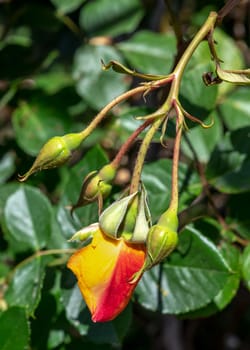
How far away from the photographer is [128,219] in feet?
2.86

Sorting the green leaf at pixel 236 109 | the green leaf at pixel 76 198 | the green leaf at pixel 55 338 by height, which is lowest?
the green leaf at pixel 236 109

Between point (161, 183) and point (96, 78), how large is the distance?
0.51 metres

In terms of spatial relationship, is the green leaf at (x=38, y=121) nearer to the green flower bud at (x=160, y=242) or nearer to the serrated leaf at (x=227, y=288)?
the serrated leaf at (x=227, y=288)

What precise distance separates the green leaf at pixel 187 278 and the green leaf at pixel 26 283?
0.17 meters

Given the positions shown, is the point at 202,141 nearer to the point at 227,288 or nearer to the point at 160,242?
the point at 227,288

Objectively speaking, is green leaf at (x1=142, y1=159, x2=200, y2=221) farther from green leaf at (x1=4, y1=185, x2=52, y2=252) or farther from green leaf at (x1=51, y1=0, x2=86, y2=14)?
green leaf at (x1=51, y1=0, x2=86, y2=14)

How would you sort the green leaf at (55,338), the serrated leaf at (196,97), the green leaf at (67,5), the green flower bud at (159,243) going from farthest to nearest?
the green leaf at (67,5), the green leaf at (55,338), the serrated leaf at (196,97), the green flower bud at (159,243)

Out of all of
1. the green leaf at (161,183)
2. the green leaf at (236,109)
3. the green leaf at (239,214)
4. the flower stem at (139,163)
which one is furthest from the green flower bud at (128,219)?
the green leaf at (236,109)

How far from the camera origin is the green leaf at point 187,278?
3.54 feet

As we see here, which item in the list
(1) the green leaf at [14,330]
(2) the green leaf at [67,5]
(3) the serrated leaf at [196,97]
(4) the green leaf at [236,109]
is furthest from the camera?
(2) the green leaf at [67,5]

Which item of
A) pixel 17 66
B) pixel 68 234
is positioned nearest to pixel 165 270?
pixel 68 234

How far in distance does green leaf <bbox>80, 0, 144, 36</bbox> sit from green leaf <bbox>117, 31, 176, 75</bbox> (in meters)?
0.03

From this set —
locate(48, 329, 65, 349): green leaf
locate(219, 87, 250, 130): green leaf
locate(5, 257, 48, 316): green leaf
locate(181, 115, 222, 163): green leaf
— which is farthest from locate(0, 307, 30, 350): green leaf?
locate(219, 87, 250, 130): green leaf

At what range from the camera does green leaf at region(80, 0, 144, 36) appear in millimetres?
1593
